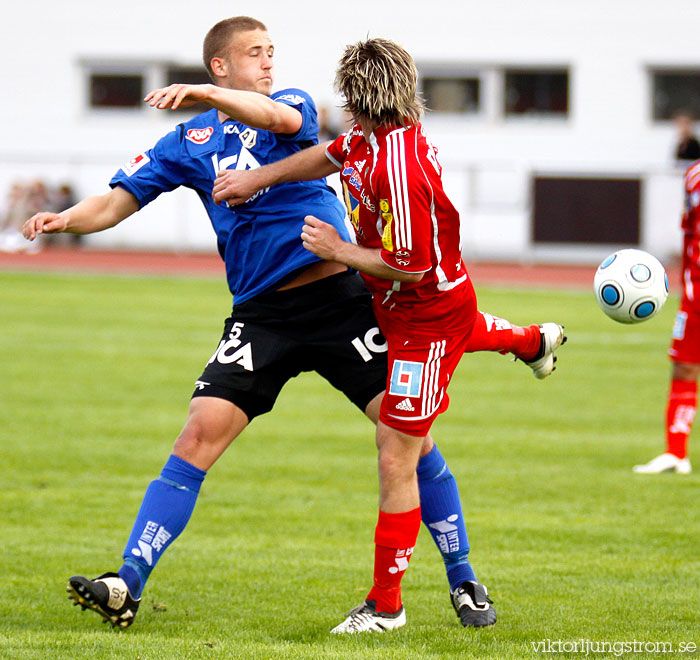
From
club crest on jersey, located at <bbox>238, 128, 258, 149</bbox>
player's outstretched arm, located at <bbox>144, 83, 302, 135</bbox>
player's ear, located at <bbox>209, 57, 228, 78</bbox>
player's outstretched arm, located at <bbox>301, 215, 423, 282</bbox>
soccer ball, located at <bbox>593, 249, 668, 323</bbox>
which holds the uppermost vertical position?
player's ear, located at <bbox>209, 57, 228, 78</bbox>

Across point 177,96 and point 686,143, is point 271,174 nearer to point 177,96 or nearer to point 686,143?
point 177,96

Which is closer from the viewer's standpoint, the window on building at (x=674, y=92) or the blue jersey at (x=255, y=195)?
the blue jersey at (x=255, y=195)

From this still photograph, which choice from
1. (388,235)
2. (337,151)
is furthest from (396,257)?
(337,151)

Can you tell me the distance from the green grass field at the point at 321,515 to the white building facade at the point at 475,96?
37.1 feet

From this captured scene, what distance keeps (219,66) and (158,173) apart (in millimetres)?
516

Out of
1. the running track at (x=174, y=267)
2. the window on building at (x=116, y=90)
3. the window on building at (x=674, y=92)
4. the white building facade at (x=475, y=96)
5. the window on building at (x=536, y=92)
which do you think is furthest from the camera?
the window on building at (x=116, y=90)

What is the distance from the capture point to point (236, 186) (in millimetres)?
4859

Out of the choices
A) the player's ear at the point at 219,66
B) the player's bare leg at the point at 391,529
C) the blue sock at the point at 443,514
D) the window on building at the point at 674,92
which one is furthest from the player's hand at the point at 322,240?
the window on building at the point at 674,92

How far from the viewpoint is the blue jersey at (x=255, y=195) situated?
5074 mm

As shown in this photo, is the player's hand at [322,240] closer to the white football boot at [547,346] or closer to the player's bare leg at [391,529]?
the player's bare leg at [391,529]

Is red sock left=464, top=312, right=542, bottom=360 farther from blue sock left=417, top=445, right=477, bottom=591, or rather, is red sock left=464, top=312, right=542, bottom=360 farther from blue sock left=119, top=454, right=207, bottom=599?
blue sock left=119, top=454, right=207, bottom=599

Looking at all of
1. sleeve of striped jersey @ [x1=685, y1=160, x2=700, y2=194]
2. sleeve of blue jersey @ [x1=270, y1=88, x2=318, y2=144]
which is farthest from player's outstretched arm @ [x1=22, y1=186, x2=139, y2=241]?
sleeve of striped jersey @ [x1=685, y1=160, x2=700, y2=194]

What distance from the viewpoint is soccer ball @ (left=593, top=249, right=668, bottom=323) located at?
5344 mm

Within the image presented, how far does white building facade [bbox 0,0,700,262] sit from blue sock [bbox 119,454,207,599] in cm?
2004
